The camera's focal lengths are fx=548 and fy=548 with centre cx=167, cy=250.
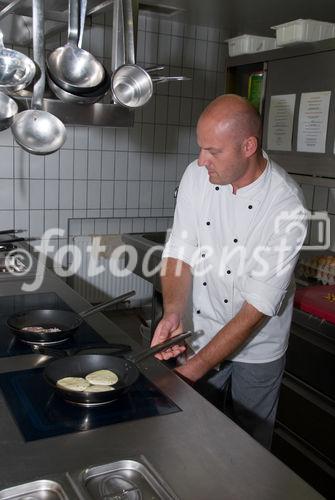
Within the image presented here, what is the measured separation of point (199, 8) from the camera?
3.11 m

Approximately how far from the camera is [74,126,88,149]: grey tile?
3.60 meters

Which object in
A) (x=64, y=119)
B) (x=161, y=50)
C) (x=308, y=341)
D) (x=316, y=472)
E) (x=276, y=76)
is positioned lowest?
(x=316, y=472)

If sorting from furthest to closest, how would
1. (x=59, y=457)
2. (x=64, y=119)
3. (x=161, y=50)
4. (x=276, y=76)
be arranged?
(x=161, y=50) → (x=276, y=76) → (x=64, y=119) → (x=59, y=457)

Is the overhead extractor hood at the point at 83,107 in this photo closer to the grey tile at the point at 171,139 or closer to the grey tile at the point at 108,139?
the grey tile at the point at 108,139

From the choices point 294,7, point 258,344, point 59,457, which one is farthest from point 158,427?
point 294,7

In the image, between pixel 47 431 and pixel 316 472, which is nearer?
pixel 47 431

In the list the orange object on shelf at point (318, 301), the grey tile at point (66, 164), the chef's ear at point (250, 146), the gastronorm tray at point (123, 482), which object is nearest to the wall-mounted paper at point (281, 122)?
the orange object on shelf at point (318, 301)

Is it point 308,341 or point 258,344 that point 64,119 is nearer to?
point 258,344

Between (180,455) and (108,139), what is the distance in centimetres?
293

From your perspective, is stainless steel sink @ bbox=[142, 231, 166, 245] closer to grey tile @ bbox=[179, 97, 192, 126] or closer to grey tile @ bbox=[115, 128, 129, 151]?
grey tile @ bbox=[115, 128, 129, 151]

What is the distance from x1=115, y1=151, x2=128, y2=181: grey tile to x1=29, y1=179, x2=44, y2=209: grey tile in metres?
0.53

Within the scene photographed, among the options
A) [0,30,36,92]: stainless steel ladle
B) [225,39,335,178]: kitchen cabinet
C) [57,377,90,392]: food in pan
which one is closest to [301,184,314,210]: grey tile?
[225,39,335,178]: kitchen cabinet

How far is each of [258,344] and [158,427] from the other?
2.78 ft

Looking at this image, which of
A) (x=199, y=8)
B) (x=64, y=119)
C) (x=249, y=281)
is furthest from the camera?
(x=199, y=8)
